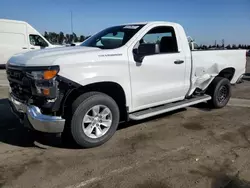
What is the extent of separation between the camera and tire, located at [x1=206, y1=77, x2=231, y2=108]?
654cm

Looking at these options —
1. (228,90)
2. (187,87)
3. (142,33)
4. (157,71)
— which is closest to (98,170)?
(157,71)

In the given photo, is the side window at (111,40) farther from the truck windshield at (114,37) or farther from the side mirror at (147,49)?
the side mirror at (147,49)

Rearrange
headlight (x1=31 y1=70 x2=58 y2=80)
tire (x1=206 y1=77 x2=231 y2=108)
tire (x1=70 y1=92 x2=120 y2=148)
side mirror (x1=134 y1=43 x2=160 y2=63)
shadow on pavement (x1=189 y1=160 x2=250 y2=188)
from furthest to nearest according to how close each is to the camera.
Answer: tire (x1=206 y1=77 x2=231 y2=108) < side mirror (x1=134 y1=43 x2=160 y2=63) < tire (x1=70 y1=92 x2=120 y2=148) < headlight (x1=31 y1=70 x2=58 y2=80) < shadow on pavement (x1=189 y1=160 x2=250 y2=188)

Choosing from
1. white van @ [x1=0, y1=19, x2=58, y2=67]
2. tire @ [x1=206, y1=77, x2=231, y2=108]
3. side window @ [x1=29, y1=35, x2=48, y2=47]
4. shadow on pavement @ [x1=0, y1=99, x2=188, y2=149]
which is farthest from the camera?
side window @ [x1=29, y1=35, x2=48, y2=47]

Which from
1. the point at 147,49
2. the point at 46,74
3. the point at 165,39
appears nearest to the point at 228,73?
the point at 165,39

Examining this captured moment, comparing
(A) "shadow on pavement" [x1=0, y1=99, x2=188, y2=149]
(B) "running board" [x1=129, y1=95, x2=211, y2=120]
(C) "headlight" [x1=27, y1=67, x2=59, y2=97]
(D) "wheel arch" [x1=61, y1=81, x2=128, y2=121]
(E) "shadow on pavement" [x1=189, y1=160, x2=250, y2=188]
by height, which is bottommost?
(E) "shadow on pavement" [x1=189, y1=160, x2=250, y2=188]

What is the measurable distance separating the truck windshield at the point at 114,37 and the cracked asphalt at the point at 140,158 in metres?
1.61

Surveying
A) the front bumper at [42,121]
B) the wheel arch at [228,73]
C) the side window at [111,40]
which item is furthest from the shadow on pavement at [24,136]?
the wheel arch at [228,73]

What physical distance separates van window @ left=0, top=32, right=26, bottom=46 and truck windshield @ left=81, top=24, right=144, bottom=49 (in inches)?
435

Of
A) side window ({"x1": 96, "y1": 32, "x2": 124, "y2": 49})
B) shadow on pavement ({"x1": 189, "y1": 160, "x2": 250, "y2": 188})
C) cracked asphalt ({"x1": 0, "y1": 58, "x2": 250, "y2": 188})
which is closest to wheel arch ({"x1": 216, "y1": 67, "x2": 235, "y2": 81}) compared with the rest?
cracked asphalt ({"x1": 0, "y1": 58, "x2": 250, "y2": 188})

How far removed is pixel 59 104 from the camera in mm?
3848

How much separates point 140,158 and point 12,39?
13.5m

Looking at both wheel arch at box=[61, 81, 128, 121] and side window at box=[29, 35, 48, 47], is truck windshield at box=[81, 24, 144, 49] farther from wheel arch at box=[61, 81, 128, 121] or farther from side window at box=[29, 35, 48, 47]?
side window at box=[29, 35, 48, 47]

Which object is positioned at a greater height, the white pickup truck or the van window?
the van window
